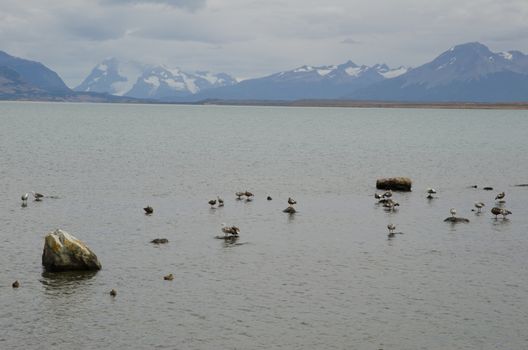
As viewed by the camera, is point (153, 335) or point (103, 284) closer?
point (153, 335)

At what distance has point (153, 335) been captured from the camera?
1158 inches

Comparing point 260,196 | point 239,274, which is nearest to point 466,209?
point 260,196

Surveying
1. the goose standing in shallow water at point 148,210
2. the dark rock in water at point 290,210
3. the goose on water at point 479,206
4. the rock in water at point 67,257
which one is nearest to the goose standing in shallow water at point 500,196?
the goose on water at point 479,206

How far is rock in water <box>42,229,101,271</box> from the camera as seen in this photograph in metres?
38.9

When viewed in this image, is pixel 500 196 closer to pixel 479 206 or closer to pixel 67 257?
pixel 479 206

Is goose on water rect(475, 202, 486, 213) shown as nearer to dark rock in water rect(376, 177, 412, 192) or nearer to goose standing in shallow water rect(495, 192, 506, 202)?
goose standing in shallow water rect(495, 192, 506, 202)

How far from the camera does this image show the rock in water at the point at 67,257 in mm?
38906

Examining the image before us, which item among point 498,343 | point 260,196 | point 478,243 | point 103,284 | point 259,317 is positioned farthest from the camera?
point 260,196

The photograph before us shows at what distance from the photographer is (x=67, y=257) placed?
3894 centimetres

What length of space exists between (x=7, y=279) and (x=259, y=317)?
594 inches

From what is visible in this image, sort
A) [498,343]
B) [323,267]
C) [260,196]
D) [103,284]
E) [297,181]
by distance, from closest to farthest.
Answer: [498,343], [103,284], [323,267], [260,196], [297,181]

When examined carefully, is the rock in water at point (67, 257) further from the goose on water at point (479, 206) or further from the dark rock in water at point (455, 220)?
the goose on water at point (479, 206)

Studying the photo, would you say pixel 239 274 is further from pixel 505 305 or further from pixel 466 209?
pixel 466 209

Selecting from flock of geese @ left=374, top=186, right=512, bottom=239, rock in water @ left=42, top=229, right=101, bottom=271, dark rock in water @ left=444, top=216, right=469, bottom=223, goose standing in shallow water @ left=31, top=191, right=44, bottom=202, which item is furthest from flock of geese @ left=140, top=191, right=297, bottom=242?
dark rock in water @ left=444, top=216, right=469, bottom=223
